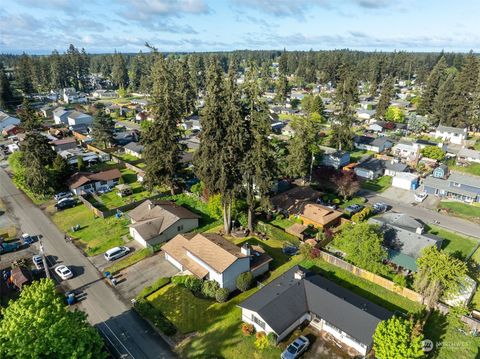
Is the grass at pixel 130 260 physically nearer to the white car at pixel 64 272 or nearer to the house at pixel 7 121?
the white car at pixel 64 272

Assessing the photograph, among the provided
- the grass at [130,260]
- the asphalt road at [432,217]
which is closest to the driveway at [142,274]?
the grass at [130,260]

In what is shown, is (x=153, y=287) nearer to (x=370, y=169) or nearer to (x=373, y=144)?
(x=370, y=169)

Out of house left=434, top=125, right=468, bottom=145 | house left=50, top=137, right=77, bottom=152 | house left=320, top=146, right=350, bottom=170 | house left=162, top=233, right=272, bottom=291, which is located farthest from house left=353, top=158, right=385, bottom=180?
house left=50, top=137, right=77, bottom=152

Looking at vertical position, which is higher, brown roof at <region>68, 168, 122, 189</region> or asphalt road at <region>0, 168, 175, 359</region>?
brown roof at <region>68, 168, 122, 189</region>

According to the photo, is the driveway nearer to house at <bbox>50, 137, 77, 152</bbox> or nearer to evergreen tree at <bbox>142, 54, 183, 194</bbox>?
evergreen tree at <bbox>142, 54, 183, 194</bbox>

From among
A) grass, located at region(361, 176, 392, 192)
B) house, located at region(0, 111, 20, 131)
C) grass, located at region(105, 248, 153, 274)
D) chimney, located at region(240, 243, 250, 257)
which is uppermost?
house, located at region(0, 111, 20, 131)

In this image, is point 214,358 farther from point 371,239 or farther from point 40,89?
point 40,89
